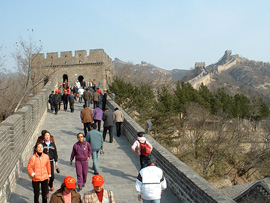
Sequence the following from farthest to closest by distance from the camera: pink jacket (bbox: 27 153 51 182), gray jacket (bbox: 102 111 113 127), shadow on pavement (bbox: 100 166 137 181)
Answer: gray jacket (bbox: 102 111 113 127) < shadow on pavement (bbox: 100 166 137 181) < pink jacket (bbox: 27 153 51 182)

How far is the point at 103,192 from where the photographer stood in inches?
159

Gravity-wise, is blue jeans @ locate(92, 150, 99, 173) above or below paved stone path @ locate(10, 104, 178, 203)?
above

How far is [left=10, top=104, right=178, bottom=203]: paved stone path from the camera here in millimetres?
6582

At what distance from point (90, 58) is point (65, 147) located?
26416 millimetres

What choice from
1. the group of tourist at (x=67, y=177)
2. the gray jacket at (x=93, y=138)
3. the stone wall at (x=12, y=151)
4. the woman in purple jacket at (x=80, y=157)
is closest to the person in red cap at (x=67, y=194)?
the group of tourist at (x=67, y=177)

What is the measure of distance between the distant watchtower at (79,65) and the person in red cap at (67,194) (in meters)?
31.7

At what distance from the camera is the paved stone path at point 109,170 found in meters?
6.58

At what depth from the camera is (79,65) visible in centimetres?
3625

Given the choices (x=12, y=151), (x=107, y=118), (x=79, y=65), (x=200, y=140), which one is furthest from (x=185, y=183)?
(x=79, y=65)

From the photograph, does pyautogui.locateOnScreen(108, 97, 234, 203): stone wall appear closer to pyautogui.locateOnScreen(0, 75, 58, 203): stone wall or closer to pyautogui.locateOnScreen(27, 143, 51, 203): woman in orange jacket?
pyautogui.locateOnScreen(27, 143, 51, 203): woman in orange jacket

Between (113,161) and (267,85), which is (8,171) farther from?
(267,85)

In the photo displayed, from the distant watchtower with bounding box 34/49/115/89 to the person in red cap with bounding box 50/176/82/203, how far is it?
3172 cm

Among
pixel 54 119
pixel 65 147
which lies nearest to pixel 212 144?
pixel 54 119

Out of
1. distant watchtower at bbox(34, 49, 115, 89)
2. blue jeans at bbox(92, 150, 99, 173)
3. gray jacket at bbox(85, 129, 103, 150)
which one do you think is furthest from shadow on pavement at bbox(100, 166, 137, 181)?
distant watchtower at bbox(34, 49, 115, 89)
